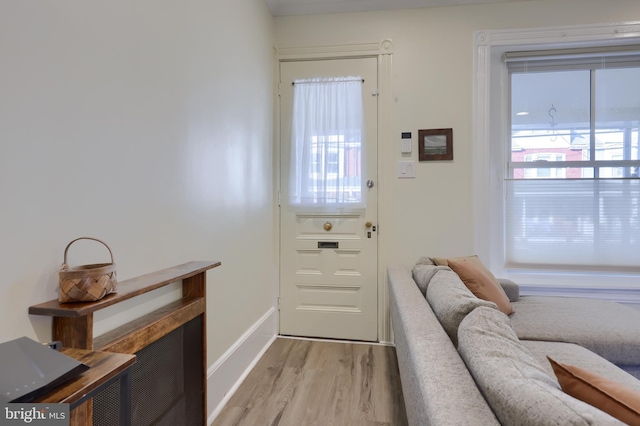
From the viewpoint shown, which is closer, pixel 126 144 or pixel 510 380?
pixel 510 380

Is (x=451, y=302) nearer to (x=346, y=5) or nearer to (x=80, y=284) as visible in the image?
(x=80, y=284)

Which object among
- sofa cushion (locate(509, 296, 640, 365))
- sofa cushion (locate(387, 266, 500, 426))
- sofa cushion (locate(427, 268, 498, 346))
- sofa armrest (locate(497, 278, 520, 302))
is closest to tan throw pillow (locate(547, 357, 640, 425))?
sofa cushion (locate(387, 266, 500, 426))

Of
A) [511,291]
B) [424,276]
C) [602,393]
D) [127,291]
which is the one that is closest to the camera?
[602,393]

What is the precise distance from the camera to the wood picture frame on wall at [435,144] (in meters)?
2.77

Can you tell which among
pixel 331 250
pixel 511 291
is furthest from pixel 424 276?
pixel 331 250

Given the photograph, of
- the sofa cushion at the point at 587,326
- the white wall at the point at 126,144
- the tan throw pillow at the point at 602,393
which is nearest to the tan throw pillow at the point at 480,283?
the sofa cushion at the point at 587,326

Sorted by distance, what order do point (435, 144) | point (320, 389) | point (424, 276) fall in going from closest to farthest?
point (424, 276) → point (320, 389) → point (435, 144)

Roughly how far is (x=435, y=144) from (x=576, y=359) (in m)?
1.77

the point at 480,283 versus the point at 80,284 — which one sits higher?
the point at 80,284

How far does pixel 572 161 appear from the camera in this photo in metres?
2.87

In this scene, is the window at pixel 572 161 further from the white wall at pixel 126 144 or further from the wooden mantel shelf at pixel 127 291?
the wooden mantel shelf at pixel 127 291

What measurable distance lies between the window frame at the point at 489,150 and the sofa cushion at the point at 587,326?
49cm

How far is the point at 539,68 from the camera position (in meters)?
2.90

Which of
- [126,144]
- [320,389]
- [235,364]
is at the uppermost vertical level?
[126,144]
